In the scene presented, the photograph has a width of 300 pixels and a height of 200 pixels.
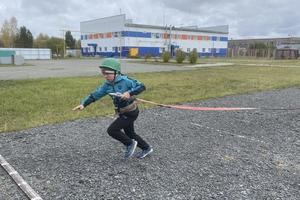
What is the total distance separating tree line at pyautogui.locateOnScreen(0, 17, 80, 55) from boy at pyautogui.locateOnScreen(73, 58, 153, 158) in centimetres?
6571

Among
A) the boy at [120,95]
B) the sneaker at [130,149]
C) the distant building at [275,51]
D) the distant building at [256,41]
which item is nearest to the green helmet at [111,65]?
the boy at [120,95]

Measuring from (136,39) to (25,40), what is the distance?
2981cm

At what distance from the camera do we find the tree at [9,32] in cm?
8356

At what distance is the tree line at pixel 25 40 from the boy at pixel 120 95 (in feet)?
216

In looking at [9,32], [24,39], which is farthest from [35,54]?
[9,32]

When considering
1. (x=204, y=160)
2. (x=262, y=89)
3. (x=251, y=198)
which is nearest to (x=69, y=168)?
(x=204, y=160)

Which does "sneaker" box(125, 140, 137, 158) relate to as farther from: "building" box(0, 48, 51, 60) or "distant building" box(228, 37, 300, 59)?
"distant building" box(228, 37, 300, 59)

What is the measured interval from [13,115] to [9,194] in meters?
4.25

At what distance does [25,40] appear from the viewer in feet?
255

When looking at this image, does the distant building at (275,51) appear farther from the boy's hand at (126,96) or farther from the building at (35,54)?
the boy's hand at (126,96)

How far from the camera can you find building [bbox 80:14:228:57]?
6550cm

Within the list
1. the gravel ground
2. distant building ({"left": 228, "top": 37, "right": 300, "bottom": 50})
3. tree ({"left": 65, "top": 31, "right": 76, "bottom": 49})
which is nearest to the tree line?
tree ({"left": 65, "top": 31, "right": 76, "bottom": 49})

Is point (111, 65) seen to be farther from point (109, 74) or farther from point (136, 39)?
point (136, 39)

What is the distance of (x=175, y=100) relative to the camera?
9977 millimetres
